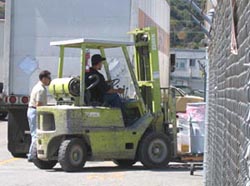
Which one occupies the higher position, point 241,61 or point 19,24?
point 19,24

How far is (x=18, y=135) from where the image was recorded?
16500mm

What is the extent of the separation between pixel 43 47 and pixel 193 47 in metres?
63.2

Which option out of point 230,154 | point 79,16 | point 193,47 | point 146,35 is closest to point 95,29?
point 79,16

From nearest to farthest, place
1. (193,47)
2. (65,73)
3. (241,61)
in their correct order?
(241,61)
(65,73)
(193,47)

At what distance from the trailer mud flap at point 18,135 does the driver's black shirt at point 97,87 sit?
3104mm

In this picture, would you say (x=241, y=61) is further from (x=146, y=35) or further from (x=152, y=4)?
(x=152, y=4)

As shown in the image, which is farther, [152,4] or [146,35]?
[152,4]

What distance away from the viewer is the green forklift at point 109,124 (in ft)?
44.4

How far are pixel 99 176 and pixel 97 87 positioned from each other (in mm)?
1716

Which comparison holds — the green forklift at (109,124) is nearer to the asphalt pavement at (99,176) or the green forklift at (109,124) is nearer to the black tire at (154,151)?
the black tire at (154,151)

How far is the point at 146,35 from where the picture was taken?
14773 mm

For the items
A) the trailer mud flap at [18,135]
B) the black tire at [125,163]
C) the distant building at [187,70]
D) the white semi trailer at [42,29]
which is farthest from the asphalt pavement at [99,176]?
the distant building at [187,70]

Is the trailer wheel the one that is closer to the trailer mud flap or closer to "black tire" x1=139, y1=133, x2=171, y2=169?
"black tire" x1=139, y1=133, x2=171, y2=169

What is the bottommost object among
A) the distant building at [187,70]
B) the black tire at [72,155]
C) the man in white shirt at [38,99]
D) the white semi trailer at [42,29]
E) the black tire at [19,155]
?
the black tire at [19,155]
